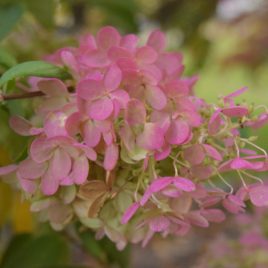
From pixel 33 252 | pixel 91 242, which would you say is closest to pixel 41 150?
A: pixel 91 242

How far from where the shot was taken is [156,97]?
1.78ft

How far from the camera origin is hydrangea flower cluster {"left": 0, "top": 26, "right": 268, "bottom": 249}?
1.71 ft

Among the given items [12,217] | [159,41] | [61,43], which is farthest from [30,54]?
[159,41]

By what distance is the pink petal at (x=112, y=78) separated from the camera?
1.73 feet

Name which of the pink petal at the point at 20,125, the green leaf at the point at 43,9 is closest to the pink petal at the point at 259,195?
the pink petal at the point at 20,125

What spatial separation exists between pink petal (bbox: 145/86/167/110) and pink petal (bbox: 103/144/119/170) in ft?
0.19

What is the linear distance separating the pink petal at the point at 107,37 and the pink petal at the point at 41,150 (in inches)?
4.7

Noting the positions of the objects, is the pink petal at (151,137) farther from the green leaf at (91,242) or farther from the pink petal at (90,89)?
the green leaf at (91,242)

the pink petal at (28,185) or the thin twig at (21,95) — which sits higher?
the thin twig at (21,95)

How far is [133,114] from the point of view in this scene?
0.53m

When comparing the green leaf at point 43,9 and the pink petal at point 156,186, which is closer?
the pink petal at point 156,186

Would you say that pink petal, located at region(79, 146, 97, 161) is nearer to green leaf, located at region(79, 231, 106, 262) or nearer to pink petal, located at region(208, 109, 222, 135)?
pink petal, located at region(208, 109, 222, 135)

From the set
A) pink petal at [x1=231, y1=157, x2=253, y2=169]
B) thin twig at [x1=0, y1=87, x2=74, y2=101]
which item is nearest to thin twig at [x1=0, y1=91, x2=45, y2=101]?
thin twig at [x1=0, y1=87, x2=74, y2=101]

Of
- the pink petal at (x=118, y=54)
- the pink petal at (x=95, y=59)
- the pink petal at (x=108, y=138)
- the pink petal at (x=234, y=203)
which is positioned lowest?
the pink petal at (x=234, y=203)
